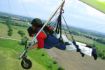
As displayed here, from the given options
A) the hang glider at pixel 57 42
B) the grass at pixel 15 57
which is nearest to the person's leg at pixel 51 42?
the hang glider at pixel 57 42

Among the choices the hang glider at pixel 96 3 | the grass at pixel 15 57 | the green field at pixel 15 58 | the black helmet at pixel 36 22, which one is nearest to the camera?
the hang glider at pixel 96 3

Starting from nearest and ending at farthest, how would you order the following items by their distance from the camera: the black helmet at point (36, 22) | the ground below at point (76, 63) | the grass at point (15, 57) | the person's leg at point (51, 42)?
the black helmet at point (36, 22), the person's leg at point (51, 42), the grass at point (15, 57), the ground below at point (76, 63)

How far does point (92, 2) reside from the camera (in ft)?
33.5

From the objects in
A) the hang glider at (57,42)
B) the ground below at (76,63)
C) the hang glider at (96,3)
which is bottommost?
the ground below at (76,63)

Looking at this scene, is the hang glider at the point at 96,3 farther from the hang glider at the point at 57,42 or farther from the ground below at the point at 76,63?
the ground below at the point at 76,63

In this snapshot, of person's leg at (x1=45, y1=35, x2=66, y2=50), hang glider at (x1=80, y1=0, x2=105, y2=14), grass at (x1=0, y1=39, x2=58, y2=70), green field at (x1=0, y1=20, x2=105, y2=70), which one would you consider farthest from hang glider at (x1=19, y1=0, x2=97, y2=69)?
grass at (x1=0, y1=39, x2=58, y2=70)

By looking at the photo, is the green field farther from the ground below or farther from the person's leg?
the person's leg

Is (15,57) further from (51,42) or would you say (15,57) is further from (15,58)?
(51,42)

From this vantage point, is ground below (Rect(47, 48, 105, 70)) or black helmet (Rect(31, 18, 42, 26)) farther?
ground below (Rect(47, 48, 105, 70))

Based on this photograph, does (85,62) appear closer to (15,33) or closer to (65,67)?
(65,67)

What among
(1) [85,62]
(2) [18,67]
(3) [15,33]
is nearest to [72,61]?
(1) [85,62]

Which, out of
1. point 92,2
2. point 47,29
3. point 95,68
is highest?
point 92,2

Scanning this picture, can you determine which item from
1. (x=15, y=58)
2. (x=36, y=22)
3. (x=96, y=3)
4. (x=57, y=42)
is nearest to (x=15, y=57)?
(x=15, y=58)

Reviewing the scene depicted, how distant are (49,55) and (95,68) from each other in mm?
17522
